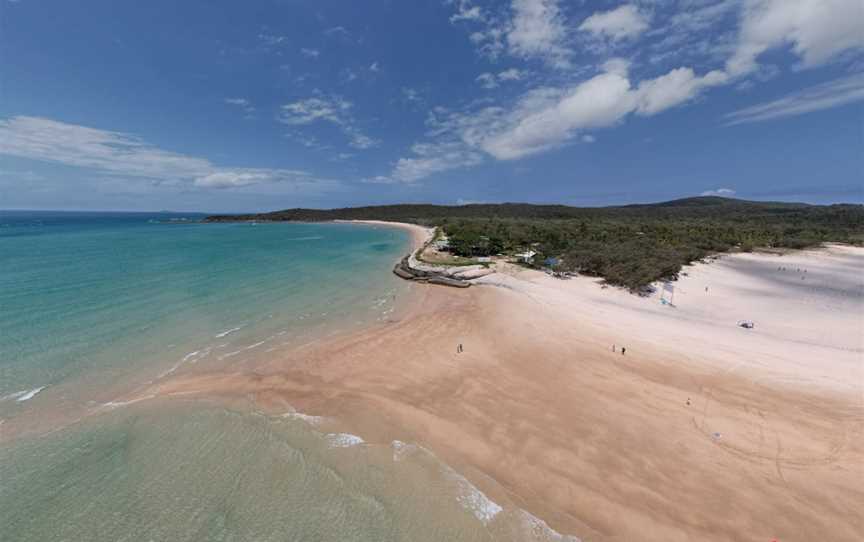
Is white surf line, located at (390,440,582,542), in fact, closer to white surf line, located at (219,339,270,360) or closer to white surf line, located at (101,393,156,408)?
white surf line, located at (101,393,156,408)

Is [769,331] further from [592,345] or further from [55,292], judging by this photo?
[55,292]

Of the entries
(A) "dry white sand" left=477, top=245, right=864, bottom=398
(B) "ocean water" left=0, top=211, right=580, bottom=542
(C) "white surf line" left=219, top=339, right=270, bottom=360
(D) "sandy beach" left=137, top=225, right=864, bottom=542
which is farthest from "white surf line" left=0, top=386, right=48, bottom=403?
(A) "dry white sand" left=477, top=245, right=864, bottom=398

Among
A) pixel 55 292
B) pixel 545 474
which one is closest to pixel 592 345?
pixel 545 474

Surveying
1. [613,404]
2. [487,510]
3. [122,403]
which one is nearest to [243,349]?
[122,403]

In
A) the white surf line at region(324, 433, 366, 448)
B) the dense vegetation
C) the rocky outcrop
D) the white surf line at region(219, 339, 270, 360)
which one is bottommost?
the white surf line at region(324, 433, 366, 448)

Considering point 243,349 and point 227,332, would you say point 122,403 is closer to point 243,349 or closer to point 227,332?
point 243,349

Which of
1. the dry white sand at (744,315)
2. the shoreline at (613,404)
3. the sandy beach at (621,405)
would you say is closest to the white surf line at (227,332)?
the shoreline at (613,404)

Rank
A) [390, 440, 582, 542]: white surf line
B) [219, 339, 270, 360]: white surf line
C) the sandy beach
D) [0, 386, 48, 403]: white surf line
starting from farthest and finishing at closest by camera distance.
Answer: [219, 339, 270, 360]: white surf line, [0, 386, 48, 403]: white surf line, the sandy beach, [390, 440, 582, 542]: white surf line

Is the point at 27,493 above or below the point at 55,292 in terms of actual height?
below
